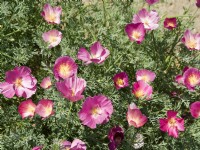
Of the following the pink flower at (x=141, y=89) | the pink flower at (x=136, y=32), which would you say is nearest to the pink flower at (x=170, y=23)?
the pink flower at (x=136, y=32)

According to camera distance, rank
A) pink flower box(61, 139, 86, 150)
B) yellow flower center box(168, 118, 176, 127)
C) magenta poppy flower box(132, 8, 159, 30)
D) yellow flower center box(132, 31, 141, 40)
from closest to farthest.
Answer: pink flower box(61, 139, 86, 150), yellow flower center box(168, 118, 176, 127), yellow flower center box(132, 31, 141, 40), magenta poppy flower box(132, 8, 159, 30)

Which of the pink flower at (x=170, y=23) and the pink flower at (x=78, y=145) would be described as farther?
the pink flower at (x=170, y=23)

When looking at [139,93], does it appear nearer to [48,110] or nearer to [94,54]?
[94,54]

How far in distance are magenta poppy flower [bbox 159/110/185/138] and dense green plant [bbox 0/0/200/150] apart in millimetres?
113

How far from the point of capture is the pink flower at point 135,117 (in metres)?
2.01

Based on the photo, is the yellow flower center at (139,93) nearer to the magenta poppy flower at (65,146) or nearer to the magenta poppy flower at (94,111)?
the magenta poppy flower at (94,111)

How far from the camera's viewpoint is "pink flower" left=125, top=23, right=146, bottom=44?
87.8 inches

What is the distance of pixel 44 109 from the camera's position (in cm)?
206

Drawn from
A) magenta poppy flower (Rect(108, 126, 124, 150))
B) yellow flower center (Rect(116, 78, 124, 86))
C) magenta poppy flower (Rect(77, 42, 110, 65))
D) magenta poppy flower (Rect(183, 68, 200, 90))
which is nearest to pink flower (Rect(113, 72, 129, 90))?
yellow flower center (Rect(116, 78, 124, 86))

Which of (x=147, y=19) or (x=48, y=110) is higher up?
(x=147, y=19)

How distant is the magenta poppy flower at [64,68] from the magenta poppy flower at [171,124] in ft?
1.78

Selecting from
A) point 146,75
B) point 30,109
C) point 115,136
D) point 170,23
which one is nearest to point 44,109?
point 30,109

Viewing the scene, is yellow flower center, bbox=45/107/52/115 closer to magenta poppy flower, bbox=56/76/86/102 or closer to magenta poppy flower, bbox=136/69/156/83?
magenta poppy flower, bbox=56/76/86/102

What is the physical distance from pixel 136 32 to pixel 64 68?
0.48 metres
